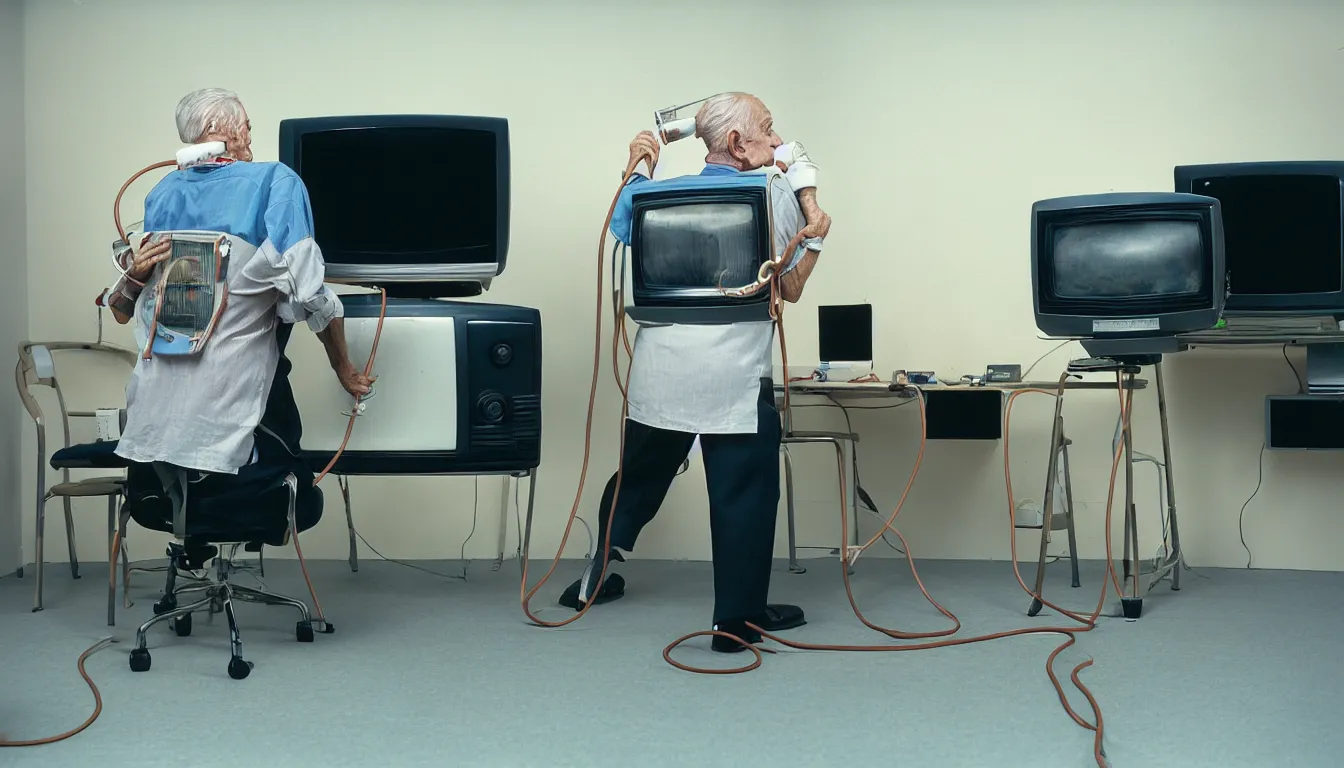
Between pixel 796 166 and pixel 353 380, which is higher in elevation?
pixel 796 166

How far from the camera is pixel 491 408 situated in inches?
122

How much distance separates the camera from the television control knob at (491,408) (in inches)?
122

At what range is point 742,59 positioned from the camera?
4164 millimetres

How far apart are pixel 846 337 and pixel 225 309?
6.99ft

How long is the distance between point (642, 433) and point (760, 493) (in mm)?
455

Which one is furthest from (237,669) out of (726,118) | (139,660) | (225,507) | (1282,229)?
(1282,229)

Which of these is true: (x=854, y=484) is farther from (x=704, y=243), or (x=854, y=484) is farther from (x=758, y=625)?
(x=704, y=243)

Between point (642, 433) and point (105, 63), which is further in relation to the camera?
point (105, 63)

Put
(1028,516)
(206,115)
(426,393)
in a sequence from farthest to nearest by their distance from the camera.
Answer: (1028,516) → (426,393) → (206,115)

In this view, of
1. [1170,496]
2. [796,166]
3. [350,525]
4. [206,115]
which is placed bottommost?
[350,525]

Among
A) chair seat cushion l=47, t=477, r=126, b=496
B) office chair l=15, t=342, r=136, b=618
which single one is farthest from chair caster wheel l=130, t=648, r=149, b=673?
chair seat cushion l=47, t=477, r=126, b=496

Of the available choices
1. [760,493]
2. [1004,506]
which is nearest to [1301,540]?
[1004,506]

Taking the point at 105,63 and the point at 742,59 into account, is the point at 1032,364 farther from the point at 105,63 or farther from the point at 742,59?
the point at 105,63

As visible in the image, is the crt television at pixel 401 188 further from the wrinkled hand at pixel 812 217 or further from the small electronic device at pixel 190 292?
the wrinkled hand at pixel 812 217
